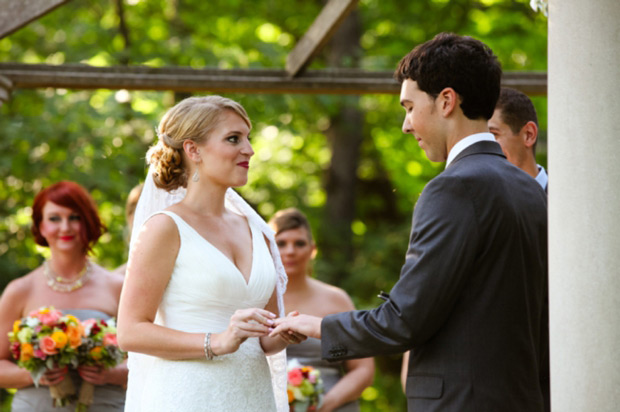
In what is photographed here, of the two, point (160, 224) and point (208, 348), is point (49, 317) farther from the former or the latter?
point (208, 348)

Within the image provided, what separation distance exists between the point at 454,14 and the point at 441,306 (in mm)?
10282

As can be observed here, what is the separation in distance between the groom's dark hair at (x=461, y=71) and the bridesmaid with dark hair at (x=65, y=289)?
2765 millimetres

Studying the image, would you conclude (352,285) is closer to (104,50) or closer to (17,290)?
(104,50)

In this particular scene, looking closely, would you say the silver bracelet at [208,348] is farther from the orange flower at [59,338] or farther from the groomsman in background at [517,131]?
the groomsman in background at [517,131]

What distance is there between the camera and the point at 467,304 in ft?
9.30

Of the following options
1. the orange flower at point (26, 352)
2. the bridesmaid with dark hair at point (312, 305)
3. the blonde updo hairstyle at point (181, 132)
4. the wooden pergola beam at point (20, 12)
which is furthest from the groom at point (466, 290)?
the wooden pergola beam at point (20, 12)

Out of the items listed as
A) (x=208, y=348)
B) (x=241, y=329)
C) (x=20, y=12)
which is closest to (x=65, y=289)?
(x=20, y=12)

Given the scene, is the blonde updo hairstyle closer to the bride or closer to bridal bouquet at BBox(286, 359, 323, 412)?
the bride

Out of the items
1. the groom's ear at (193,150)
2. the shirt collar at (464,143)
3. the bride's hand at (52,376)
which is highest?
the groom's ear at (193,150)

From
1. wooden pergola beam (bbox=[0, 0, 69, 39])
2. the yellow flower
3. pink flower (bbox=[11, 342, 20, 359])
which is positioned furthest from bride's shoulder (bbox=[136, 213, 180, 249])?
wooden pergola beam (bbox=[0, 0, 69, 39])

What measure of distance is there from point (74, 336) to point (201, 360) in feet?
4.84

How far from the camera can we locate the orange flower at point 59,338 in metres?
4.48

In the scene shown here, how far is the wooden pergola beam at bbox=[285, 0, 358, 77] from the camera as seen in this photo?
5.59 m

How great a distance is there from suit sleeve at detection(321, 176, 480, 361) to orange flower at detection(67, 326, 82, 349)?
223cm
